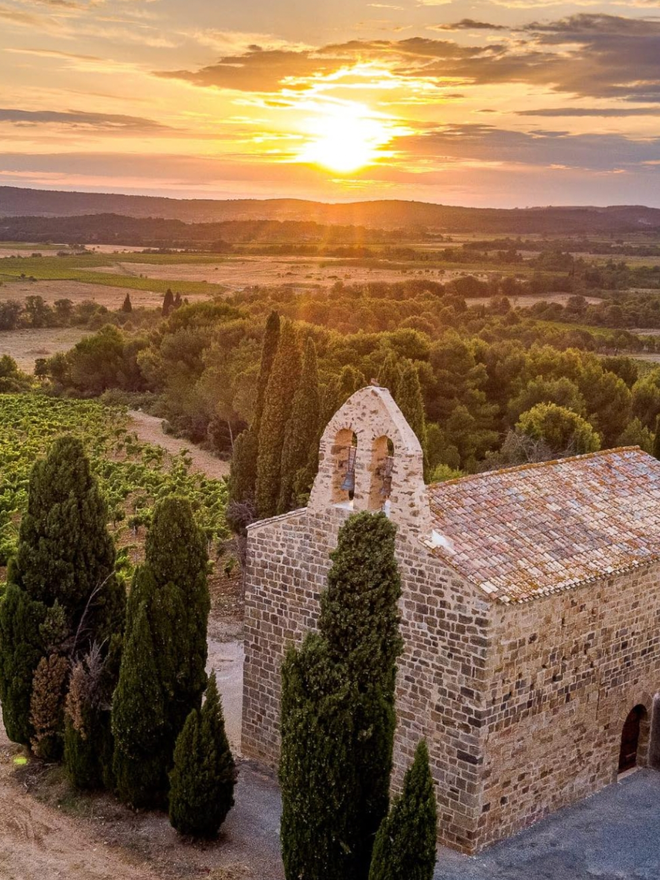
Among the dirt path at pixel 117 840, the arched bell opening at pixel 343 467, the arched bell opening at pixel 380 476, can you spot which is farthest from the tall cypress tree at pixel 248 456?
the arched bell opening at pixel 380 476

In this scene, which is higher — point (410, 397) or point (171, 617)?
point (410, 397)

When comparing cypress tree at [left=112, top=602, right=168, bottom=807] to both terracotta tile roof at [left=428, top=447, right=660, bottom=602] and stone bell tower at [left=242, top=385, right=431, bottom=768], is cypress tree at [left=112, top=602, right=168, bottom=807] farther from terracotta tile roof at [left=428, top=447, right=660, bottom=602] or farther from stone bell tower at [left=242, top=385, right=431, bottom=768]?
terracotta tile roof at [left=428, top=447, right=660, bottom=602]

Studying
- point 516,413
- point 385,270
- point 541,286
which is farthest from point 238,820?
point 385,270

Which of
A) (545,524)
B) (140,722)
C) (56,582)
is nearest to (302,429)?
(56,582)

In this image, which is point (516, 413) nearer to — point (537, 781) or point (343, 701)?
point (537, 781)

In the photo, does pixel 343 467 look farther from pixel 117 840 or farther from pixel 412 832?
pixel 117 840

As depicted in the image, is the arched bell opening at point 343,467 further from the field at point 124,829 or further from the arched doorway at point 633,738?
the arched doorway at point 633,738
